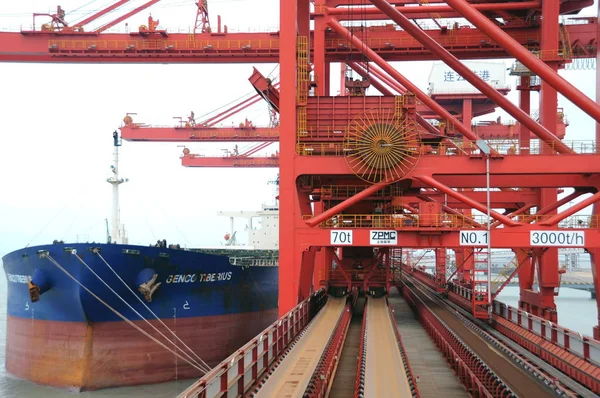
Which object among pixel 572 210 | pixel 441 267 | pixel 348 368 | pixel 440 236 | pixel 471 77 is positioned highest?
pixel 471 77

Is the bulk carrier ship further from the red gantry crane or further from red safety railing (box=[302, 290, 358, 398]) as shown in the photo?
red safety railing (box=[302, 290, 358, 398])

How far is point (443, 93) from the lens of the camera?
1467 inches

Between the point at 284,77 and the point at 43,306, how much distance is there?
1191 cm

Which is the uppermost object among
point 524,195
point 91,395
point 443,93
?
point 443,93

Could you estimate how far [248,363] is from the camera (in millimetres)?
7586

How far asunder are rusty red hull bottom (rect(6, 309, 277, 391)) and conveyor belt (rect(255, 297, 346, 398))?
8.20 metres

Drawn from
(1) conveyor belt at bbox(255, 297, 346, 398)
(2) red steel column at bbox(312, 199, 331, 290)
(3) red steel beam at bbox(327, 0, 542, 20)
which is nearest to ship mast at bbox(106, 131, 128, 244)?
(2) red steel column at bbox(312, 199, 331, 290)

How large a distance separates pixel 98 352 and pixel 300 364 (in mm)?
11577

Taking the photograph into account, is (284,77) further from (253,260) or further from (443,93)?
(443,93)

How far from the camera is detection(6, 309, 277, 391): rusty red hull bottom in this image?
18.0m

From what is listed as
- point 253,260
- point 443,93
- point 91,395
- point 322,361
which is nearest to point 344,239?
point 322,361

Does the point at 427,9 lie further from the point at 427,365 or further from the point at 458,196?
the point at 427,365

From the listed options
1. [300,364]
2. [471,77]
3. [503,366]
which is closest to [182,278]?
[471,77]

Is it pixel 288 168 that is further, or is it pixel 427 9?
pixel 427 9
